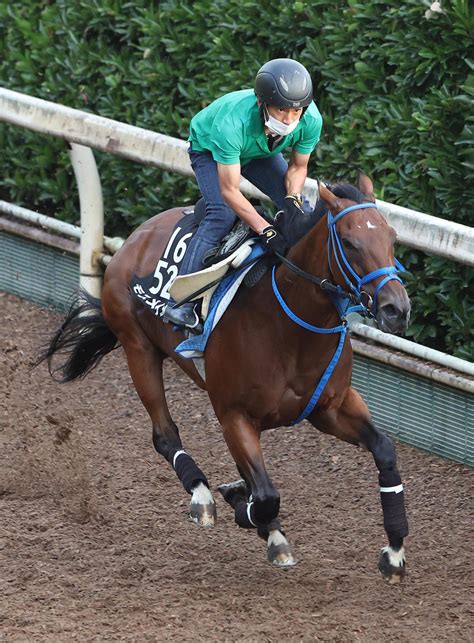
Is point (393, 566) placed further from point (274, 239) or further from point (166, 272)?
point (166, 272)

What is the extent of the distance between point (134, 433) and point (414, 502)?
1.86 meters

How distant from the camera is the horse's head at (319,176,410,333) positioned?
5.15 meters

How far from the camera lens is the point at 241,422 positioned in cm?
605

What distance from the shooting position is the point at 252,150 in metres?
6.15

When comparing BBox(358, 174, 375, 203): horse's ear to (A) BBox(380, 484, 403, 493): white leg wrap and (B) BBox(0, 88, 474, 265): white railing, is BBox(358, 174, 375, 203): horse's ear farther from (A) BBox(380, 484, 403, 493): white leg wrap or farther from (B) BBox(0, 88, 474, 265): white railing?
(A) BBox(380, 484, 403, 493): white leg wrap

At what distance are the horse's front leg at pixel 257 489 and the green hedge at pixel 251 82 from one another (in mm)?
1780

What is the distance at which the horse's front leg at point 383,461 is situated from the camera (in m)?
5.91

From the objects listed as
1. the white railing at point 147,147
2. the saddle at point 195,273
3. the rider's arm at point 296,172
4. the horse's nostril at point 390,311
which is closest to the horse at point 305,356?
the horse's nostril at point 390,311

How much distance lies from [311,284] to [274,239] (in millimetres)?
298

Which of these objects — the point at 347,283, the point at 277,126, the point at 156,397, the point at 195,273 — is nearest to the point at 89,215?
the point at 156,397

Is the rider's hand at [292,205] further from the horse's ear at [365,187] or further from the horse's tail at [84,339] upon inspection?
the horse's tail at [84,339]

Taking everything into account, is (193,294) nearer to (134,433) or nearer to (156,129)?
(134,433)

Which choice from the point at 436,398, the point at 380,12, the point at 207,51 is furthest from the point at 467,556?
the point at 207,51

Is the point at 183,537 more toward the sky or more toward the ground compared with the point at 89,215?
more toward the sky
